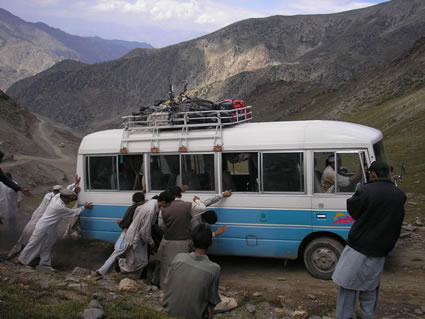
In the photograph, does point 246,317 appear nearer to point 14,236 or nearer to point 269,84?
point 14,236

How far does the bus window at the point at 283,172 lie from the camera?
790cm

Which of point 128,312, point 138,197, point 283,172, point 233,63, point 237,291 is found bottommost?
point 237,291

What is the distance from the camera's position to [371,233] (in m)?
5.04

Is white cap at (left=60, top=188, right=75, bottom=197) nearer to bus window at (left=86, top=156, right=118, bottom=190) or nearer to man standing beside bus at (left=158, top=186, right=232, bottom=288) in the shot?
bus window at (left=86, top=156, right=118, bottom=190)

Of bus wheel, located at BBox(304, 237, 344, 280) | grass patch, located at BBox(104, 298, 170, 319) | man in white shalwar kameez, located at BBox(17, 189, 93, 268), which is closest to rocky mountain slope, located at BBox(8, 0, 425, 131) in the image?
man in white shalwar kameez, located at BBox(17, 189, 93, 268)

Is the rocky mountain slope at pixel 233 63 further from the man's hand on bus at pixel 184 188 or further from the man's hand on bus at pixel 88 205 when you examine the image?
the man's hand on bus at pixel 184 188

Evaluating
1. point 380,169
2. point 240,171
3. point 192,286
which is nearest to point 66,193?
point 240,171

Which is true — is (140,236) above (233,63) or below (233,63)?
below


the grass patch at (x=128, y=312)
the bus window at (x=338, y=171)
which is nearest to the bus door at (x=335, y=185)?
the bus window at (x=338, y=171)

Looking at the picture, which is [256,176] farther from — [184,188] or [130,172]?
[130,172]

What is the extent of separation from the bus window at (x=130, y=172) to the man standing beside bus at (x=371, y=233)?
4908 mm

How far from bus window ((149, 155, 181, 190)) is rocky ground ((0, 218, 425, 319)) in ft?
6.10

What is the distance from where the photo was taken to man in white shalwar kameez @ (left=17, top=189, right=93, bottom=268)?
28.7 ft

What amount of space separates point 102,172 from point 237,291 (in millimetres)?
3738
